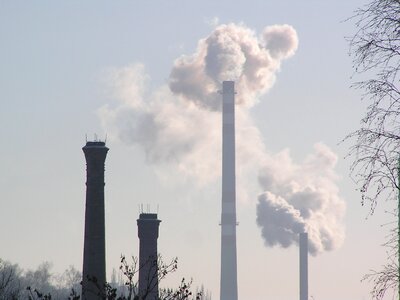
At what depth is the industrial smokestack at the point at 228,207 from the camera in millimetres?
103188

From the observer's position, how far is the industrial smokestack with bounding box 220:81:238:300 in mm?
103188

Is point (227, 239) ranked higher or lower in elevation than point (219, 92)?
lower

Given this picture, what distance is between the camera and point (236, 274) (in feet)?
342

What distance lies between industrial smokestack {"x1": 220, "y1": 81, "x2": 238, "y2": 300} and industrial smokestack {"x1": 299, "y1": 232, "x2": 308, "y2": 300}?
15.0 metres

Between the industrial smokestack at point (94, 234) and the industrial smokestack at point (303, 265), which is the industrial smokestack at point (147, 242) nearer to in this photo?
the industrial smokestack at point (94, 234)

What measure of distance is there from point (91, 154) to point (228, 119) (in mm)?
45549

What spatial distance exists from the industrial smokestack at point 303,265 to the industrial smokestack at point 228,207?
15.0m

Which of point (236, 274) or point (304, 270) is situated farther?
point (304, 270)

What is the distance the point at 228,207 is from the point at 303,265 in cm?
1922

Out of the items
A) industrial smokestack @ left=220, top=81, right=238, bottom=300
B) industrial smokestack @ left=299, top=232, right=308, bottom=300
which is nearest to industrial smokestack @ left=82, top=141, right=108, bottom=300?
industrial smokestack @ left=220, top=81, right=238, bottom=300

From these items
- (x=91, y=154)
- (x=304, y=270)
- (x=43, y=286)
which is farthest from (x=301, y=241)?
(x=91, y=154)

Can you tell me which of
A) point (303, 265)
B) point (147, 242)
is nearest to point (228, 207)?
point (303, 265)

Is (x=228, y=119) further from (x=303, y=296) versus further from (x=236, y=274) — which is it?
(x=303, y=296)

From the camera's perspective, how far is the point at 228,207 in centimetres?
10369
